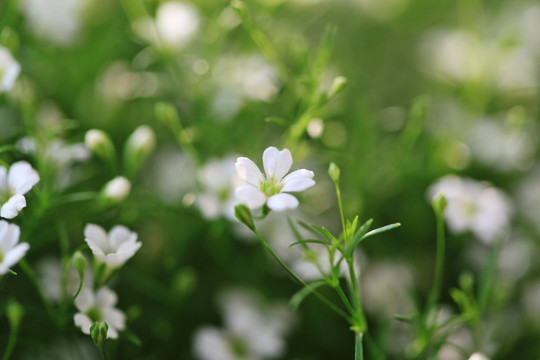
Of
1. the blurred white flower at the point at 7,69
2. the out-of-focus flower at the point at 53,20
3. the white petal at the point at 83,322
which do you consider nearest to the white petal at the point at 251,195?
the white petal at the point at 83,322

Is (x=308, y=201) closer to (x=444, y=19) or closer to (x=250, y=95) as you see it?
(x=250, y=95)

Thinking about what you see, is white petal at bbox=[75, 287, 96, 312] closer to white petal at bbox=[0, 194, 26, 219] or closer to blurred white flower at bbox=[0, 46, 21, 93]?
white petal at bbox=[0, 194, 26, 219]

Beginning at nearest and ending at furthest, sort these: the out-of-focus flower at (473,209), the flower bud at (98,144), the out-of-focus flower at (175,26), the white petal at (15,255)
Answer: the white petal at (15,255) → the flower bud at (98,144) → the out-of-focus flower at (473,209) → the out-of-focus flower at (175,26)

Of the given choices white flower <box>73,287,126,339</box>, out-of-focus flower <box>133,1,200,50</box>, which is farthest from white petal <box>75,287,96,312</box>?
out-of-focus flower <box>133,1,200,50</box>

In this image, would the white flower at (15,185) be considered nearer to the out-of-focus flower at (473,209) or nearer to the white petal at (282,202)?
the white petal at (282,202)

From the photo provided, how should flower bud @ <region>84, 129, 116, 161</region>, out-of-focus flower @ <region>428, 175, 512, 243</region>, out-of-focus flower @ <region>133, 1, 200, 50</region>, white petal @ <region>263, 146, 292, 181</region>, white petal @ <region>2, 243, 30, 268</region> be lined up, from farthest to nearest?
out-of-focus flower @ <region>133, 1, 200, 50</region>, out-of-focus flower @ <region>428, 175, 512, 243</region>, flower bud @ <region>84, 129, 116, 161</region>, white petal @ <region>263, 146, 292, 181</region>, white petal @ <region>2, 243, 30, 268</region>
